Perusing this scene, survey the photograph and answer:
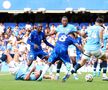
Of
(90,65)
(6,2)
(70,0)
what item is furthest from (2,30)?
(90,65)

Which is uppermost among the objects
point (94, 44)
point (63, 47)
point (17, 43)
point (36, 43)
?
point (17, 43)

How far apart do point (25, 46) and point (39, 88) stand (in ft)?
50.1

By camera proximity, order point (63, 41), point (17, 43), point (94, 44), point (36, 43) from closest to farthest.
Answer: point (63, 41) < point (94, 44) < point (36, 43) < point (17, 43)

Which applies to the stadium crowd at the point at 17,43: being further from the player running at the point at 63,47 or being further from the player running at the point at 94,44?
the player running at the point at 63,47

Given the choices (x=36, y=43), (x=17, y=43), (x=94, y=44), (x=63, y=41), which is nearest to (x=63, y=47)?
(x=63, y=41)

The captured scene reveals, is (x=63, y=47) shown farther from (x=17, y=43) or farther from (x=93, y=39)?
(x=17, y=43)

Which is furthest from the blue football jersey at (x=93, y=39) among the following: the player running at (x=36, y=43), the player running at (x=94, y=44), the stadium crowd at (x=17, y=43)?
the stadium crowd at (x=17, y=43)

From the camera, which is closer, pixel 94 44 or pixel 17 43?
pixel 94 44

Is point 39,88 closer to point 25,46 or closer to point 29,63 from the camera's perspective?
point 29,63

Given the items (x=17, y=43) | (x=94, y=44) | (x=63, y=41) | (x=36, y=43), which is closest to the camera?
(x=63, y=41)

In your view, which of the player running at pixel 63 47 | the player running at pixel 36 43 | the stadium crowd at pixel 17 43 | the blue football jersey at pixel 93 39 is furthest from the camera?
the stadium crowd at pixel 17 43

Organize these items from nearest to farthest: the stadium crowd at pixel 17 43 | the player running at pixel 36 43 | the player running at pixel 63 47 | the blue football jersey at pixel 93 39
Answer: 1. the player running at pixel 63 47
2. the blue football jersey at pixel 93 39
3. the player running at pixel 36 43
4. the stadium crowd at pixel 17 43

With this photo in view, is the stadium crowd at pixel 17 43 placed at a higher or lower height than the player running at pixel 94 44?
higher

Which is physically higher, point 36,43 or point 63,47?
point 36,43
